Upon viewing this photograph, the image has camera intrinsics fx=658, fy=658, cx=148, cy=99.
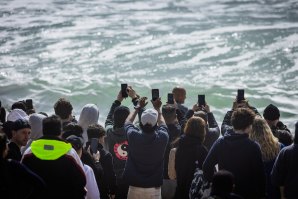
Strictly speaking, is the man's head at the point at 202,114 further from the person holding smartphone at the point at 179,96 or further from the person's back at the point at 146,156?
the person holding smartphone at the point at 179,96

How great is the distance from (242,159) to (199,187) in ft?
2.07

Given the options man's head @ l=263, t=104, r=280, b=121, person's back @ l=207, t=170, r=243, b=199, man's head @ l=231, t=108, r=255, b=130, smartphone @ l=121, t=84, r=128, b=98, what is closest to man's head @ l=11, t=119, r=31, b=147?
man's head @ l=231, t=108, r=255, b=130

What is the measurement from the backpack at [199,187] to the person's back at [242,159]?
0.19m

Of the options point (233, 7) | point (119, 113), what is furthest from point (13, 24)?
point (119, 113)

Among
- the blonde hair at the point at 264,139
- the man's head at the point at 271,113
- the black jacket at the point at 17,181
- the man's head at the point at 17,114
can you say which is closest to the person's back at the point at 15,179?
the black jacket at the point at 17,181

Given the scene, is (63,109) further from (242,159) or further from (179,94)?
(242,159)

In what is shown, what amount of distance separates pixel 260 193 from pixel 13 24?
2466 cm

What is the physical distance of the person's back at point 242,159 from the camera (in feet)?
22.2

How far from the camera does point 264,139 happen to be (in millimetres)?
7234

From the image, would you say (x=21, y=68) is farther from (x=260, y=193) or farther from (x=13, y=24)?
(x=260, y=193)

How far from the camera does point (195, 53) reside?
24.5m

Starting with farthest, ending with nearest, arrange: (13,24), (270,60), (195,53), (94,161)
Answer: (13,24) → (195,53) → (270,60) → (94,161)

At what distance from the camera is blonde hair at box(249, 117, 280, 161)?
722 cm

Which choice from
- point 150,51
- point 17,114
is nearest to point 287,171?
point 17,114
